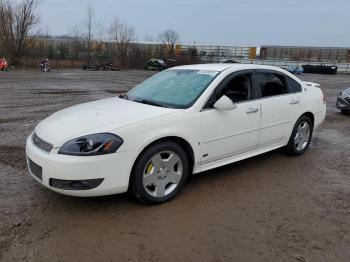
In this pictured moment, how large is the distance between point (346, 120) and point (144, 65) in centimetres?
4889

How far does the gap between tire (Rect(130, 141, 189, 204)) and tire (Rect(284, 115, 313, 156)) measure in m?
2.36

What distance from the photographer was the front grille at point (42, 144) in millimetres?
3602

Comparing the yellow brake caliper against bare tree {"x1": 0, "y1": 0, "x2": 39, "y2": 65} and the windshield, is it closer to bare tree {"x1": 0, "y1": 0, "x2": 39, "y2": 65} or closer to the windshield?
the windshield

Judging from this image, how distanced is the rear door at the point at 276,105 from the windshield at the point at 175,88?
2.98 feet

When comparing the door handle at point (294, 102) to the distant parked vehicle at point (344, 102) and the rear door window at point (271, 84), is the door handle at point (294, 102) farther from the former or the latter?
the distant parked vehicle at point (344, 102)

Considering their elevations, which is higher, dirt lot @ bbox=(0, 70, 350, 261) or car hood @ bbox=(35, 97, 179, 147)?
car hood @ bbox=(35, 97, 179, 147)

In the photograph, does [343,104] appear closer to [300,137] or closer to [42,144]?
[300,137]

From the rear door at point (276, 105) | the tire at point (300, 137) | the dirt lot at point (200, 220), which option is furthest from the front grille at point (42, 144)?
the tire at point (300, 137)

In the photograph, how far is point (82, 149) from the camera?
11.4 feet

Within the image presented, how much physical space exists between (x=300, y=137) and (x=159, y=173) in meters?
3.04

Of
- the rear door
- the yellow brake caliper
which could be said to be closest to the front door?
the rear door

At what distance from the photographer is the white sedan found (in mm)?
3508

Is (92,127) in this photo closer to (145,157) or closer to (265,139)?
(145,157)

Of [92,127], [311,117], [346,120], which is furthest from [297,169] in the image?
[346,120]
